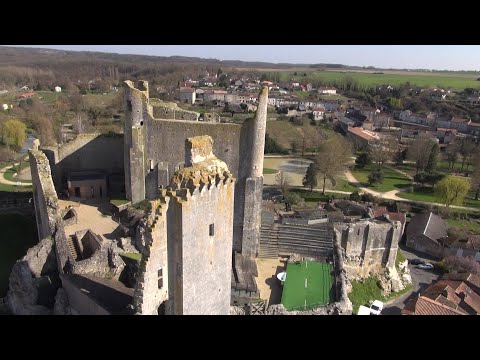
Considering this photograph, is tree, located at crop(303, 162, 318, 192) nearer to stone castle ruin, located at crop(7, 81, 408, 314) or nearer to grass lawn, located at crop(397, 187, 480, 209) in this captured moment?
grass lawn, located at crop(397, 187, 480, 209)

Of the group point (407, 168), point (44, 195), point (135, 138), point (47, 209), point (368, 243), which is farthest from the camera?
point (407, 168)

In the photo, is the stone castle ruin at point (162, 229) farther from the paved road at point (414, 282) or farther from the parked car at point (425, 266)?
the parked car at point (425, 266)

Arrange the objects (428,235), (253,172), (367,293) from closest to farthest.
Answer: (253,172) → (367,293) → (428,235)

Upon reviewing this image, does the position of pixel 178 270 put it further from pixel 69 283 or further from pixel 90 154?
pixel 90 154

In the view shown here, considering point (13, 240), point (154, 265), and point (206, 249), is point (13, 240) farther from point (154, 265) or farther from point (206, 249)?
point (206, 249)

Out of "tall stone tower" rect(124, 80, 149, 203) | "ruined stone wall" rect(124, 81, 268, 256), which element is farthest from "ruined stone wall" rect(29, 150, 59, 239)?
"ruined stone wall" rect(124, 81, 268, 256)

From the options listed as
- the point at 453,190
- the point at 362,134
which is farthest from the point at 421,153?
the point at 362,134
